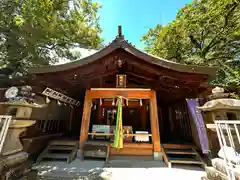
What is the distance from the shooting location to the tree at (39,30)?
291 inches

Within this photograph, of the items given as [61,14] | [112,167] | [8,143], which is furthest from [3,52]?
[112,167]

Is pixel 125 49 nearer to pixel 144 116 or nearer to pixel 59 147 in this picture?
pixel 59 147

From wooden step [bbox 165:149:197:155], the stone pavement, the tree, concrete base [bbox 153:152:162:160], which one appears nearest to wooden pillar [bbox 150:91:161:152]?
concrete base [bbox 153:152:162:160]

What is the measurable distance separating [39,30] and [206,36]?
13738 mm

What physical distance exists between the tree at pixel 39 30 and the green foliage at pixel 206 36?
7.24 m

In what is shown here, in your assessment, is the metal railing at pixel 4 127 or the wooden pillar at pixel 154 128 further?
the wooden pillar at pixel 154 128

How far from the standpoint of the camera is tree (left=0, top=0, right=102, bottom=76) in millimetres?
7402

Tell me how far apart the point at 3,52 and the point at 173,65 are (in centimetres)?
1149

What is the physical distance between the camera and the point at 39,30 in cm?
788

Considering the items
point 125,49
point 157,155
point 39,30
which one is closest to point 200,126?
point 157,155

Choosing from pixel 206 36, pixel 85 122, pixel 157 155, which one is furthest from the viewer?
pixel 206 36

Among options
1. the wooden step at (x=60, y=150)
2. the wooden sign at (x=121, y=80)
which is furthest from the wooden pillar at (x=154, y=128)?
the wooden step at (x=60, y=150)

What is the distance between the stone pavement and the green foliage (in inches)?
274

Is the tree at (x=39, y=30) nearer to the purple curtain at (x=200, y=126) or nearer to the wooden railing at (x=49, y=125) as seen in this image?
the wooden railing at (x=49, y=125)
